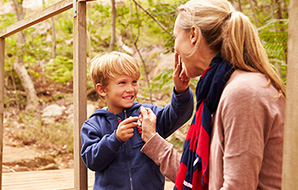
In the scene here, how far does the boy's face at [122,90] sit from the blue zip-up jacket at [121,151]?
0.09m

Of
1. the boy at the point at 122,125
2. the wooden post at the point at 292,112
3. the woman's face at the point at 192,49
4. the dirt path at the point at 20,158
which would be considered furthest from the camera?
the dirt path at the point at 20,158

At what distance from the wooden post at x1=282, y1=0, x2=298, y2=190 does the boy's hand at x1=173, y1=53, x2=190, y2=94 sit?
87 centimetres

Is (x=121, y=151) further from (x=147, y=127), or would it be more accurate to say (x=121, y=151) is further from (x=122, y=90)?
(x=122, y=90)

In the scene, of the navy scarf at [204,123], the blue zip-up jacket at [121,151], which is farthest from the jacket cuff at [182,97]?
the navy scarf at [204,123]

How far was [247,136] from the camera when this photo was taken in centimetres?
111

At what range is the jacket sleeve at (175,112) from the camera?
187 cm

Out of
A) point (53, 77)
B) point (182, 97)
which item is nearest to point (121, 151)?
point (182, 97)

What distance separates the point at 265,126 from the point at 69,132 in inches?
289

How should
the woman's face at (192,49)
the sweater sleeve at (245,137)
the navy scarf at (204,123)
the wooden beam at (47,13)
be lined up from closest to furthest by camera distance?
the sweater sleeve at (245,137) → the navy scarf at (204,123) → the woman's face at (192,49) → the wooden beam at (47,13)

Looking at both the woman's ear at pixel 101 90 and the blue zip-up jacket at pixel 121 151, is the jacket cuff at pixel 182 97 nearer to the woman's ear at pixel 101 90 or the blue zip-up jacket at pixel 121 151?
the blue zip-up jacket at pixel 121 151

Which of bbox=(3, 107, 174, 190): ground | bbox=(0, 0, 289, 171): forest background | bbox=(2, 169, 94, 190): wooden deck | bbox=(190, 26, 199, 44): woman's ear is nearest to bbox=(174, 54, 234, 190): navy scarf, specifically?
bbox=(190, 26, 199, 44): woman's ear

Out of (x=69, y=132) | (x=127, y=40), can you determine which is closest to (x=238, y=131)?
(x=69, y=132)

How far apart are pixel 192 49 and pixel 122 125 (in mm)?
587

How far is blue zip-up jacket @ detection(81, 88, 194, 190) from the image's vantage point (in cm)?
177
